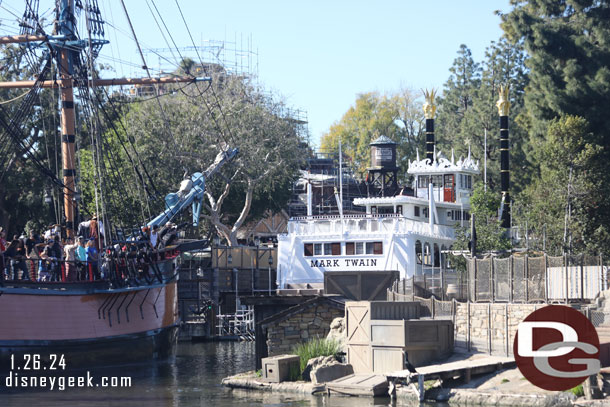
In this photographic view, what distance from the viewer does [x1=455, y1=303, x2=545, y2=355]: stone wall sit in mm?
25562

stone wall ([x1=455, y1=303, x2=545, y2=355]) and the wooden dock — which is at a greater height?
stone wall ([x1=455, y1=303, x2=545, y2=355])

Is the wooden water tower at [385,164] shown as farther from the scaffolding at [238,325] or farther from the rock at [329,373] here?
the rock at [329,373]

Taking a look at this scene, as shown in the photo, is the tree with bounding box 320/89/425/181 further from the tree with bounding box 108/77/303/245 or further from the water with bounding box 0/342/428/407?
the water with bounding box 0/342/428/407

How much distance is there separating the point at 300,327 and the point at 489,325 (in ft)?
19.3

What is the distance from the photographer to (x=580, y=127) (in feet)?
148

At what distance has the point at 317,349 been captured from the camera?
26.8m

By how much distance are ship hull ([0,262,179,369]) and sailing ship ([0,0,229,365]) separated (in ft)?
Answer: 0.10

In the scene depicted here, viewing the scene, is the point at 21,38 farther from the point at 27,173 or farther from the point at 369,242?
the point at 27,173

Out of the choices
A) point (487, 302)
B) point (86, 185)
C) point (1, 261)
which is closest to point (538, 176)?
point (86, 185)

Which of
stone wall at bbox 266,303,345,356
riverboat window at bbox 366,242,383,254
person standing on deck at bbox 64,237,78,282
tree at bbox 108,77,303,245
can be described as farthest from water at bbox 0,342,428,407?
tree at bbox 108,77,303,245

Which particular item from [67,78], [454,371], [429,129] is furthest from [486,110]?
[454,371]

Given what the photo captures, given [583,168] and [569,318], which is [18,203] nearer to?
[583,168]

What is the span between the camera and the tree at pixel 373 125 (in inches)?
3290

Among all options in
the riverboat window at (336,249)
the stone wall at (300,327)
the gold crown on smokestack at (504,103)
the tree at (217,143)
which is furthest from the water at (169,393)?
the gold crown on smokestack at (504,103)
